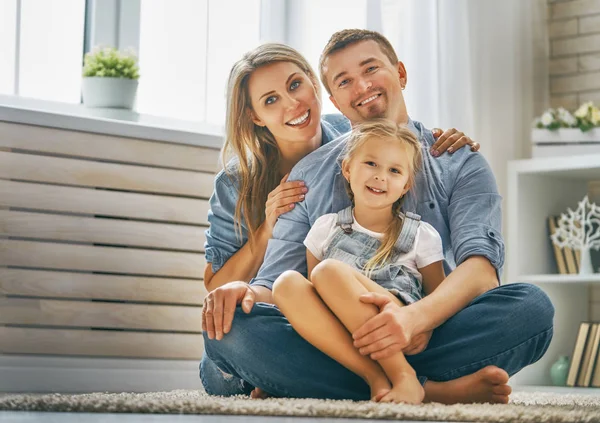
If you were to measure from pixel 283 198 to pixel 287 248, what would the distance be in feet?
0.38

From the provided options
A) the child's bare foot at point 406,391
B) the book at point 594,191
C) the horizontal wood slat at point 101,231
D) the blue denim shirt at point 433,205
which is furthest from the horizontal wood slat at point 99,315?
the book at point 594,191


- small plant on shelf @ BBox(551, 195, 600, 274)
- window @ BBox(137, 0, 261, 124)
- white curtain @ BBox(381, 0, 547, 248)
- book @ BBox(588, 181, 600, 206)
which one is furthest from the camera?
book @ BBox(588, 181, 600, 206)

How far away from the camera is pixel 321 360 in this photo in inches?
75.8

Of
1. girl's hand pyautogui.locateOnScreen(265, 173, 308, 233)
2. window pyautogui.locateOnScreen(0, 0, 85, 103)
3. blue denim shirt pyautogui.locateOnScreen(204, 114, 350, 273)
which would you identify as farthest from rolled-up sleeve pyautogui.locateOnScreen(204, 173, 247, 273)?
window pyautogui.locateOnScreen(0, 0, 85, 103)

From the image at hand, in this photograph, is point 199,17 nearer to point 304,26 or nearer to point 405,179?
point 304,26

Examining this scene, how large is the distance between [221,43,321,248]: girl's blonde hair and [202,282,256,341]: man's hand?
0.32 metres

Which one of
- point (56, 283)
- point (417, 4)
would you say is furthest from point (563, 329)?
point (56, 283)

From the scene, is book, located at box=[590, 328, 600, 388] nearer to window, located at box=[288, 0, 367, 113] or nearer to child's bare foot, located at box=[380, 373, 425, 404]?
window, located at box=[288, 0, 367, 113]

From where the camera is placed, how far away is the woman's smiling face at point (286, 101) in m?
2.20

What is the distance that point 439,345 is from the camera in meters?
1.94

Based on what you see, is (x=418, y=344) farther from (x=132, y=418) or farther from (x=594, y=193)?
(x=594, y=193)

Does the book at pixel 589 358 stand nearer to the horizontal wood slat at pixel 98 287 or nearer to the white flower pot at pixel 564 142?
the white flower pot at pixel 564 142

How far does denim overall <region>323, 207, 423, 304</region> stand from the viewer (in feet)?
6.20

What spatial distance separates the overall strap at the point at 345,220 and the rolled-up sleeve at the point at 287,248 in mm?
137
